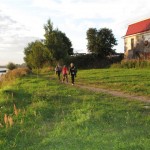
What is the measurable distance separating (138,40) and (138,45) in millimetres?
1123

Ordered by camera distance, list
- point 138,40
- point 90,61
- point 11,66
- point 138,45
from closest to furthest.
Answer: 1. point 138,45
2. point 138,40
3. point 90,61
4. point 11,66

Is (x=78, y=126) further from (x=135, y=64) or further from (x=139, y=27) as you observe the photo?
(x=139, y=27)

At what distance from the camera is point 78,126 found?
11.2 meters

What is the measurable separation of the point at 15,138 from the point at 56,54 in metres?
43.7

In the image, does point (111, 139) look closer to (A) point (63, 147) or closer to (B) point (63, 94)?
(A) point (63, 147)

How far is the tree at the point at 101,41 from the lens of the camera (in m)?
65.2

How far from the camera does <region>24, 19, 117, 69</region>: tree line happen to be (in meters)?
54.1

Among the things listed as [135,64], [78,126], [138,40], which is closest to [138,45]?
[138,40]

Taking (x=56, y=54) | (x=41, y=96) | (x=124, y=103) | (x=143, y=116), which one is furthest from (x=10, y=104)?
(x=56, y=54)

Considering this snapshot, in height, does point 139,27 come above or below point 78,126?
above

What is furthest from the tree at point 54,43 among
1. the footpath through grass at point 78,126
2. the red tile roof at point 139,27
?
the footpath through grass at point 78,126

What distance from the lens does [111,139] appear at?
31.4 ft

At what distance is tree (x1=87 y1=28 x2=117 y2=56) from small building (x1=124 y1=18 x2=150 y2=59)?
508cm

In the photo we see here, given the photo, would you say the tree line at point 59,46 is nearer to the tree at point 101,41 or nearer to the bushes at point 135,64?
the tree at point 101,41
